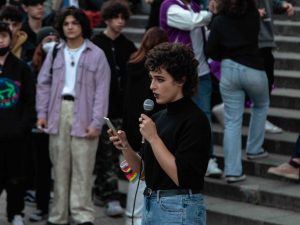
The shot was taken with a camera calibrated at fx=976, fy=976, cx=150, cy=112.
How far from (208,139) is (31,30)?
17.7ft

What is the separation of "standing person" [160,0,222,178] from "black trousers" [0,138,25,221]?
69.6 inches

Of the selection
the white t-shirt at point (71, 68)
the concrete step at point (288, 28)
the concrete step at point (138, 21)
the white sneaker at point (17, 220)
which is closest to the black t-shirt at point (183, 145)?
the white t-shirt at point (71, 68)

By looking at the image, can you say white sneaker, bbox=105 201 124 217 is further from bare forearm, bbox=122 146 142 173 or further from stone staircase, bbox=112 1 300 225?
bare forearm, bbox=122 146 142 173

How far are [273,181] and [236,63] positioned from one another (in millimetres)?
1200

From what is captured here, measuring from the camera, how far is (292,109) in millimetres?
10398

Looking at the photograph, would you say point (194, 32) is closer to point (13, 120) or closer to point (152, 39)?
point (152, 39)

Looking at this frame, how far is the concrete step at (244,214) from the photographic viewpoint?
846 cm

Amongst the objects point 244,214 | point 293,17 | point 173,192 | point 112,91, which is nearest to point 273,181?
point 244,214

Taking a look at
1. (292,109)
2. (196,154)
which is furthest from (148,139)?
(292,109)

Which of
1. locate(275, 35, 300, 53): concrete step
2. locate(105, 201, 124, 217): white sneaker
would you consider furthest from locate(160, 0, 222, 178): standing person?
locate(275, 35, 300, 53): concrete step

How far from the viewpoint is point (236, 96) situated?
9.02m

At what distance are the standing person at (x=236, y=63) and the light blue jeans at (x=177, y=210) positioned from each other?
3.41m

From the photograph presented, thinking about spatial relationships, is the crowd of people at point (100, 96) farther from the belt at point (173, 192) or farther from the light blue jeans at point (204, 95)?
the belt at point (173, 192)

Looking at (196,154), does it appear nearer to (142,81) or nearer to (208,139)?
(208,139)
